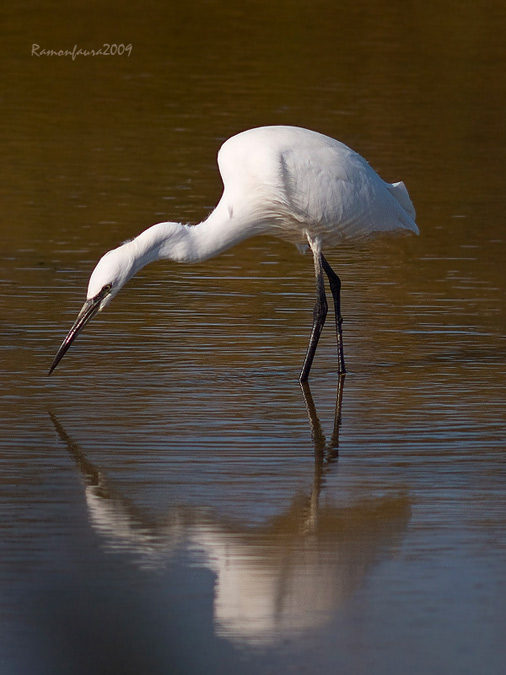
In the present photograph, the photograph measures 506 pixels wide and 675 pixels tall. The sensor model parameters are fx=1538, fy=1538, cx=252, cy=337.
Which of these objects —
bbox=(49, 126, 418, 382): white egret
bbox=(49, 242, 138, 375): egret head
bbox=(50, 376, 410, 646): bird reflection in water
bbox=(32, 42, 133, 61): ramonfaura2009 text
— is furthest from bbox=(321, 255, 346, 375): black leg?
bbox=(32, 42, 133, 61): ramonfaura2009 text

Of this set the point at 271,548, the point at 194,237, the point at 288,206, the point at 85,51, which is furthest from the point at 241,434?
the point at 85,51

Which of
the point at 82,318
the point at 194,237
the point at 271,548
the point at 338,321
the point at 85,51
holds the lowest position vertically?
the point at 271,548

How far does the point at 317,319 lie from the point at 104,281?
1.34 meters

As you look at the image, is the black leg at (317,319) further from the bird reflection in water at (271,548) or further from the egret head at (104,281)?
the bird reflection in water at (271,548)

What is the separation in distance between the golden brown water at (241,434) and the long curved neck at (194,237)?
58 cm

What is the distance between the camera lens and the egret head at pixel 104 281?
303 inches

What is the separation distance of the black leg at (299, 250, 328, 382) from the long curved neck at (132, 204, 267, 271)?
395 millimetres

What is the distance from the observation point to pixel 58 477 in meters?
6.22

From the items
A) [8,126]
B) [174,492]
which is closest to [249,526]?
[174,492]

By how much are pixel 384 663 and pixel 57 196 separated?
365 inches

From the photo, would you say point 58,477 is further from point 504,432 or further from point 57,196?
point 57,196

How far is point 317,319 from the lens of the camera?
8.44 m

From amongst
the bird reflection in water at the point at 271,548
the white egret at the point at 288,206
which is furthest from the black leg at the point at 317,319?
the bird reflection in water at the point at 271,548

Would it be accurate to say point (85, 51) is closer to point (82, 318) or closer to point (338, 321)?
point (338, 321)
